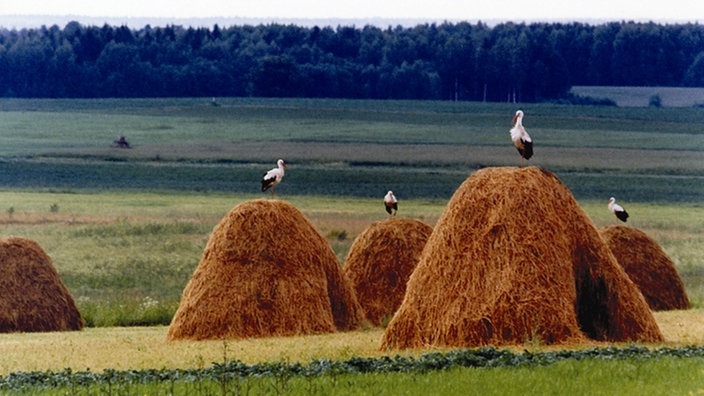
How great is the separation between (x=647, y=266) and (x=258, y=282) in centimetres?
1286

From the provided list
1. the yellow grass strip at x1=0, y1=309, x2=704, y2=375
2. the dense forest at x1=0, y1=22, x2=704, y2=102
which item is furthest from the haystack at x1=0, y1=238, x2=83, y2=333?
the dense forest at x1=0, y1=22, x2=704, y2=102

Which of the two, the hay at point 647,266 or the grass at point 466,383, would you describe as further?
the hay at point 647,266

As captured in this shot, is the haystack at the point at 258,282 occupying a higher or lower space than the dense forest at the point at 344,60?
higher

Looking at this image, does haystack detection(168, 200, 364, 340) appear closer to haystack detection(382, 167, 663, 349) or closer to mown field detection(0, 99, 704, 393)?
mown field detection(0, 99, 704, 393)

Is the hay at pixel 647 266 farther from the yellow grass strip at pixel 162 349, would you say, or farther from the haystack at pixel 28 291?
the haystack at pixel 28 291

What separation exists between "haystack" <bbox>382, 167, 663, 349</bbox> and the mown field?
4.95ft

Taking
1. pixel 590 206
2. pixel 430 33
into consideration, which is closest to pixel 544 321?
pixel 590 206

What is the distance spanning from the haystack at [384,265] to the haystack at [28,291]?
7.01m

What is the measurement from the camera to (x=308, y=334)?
107ft

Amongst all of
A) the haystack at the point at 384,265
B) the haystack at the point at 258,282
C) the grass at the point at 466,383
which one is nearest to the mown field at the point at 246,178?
the grass at the point at 466,383

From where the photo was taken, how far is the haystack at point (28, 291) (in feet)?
117

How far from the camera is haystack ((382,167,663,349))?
2838 cm

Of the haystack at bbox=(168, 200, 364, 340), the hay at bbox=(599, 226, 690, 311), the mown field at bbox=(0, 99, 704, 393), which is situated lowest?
the mown field at bbox=(0, 99, 704, 393)

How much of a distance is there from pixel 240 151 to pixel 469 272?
7801cm
